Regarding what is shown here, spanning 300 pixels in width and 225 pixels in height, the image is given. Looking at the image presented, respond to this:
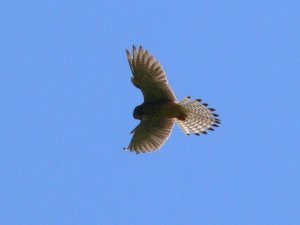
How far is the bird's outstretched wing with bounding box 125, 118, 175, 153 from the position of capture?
17.1 metres

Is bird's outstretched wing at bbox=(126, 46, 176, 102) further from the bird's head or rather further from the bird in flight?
the bird's head

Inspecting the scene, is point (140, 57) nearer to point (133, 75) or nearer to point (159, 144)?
point (133, 75)

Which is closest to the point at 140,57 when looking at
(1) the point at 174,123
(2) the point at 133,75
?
(2) the point at 133,75

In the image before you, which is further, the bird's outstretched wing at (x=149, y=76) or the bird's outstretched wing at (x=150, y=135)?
the bird's outstretched wing at (x=150, y=135)

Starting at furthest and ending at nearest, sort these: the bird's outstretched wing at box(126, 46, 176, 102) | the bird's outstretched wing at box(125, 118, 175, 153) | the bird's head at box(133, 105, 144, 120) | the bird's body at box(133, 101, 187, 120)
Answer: the bird's outstretched wing at box(125, 118, 175, 153)
the bird's head at box(133, 105, 144, 120)
the bird's body at box(133, 101, 187, 120)
the bird's outstretched wing at box(126, 46, 176, 102)

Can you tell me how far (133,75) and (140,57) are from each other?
0.38 metres

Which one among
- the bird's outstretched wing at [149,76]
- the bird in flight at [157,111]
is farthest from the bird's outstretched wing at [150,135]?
the bird's outstretched wing at [149,76]

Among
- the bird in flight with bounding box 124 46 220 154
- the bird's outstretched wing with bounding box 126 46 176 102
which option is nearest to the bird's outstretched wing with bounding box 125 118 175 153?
the bird in flight with bounding box 124 46 220 154

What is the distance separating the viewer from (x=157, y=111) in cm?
1675

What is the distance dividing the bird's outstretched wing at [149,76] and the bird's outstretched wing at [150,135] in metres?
0.57

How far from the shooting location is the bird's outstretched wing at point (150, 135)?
17.1 m

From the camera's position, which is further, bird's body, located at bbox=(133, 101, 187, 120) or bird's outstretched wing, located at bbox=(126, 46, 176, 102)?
bird's body, located at bbox=(133, 101, 187, 120)

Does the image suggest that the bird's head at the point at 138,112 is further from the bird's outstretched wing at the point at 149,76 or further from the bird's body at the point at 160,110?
the bird's outstretched wing at the point at 149,76

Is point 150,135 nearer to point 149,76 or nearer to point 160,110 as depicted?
point 160,110
